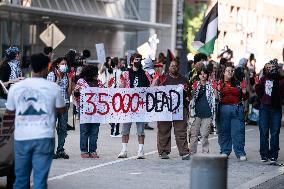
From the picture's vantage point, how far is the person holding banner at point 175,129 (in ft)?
64.5

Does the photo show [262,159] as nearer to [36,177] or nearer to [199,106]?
[199,106]

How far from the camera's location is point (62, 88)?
19.5 m

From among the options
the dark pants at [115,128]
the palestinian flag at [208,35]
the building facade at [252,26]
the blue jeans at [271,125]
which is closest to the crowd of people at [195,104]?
the blue jeans at [271,125]

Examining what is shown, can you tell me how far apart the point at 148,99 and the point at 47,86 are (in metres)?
9.35

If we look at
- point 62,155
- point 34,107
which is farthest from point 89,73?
point 34,107

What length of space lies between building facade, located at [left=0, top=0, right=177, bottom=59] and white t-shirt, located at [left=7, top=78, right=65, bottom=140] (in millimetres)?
32740

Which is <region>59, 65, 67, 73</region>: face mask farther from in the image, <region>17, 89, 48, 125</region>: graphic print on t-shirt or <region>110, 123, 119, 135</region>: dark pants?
<region>17, 89, 48, 125</region>: graphic print on t-shirt

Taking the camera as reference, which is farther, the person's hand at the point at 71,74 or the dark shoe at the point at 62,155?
the person's hand at the point at 71,74

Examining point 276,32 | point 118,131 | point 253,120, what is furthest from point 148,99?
point 276,32

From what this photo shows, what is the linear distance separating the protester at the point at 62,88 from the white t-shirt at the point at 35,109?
7.69 meters

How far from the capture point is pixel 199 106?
1959 cm

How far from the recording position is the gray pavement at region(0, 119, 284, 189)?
1549 cm

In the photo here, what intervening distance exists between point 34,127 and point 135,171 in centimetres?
642

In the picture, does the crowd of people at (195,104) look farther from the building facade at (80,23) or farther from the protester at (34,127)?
the building facade at (80,23)
